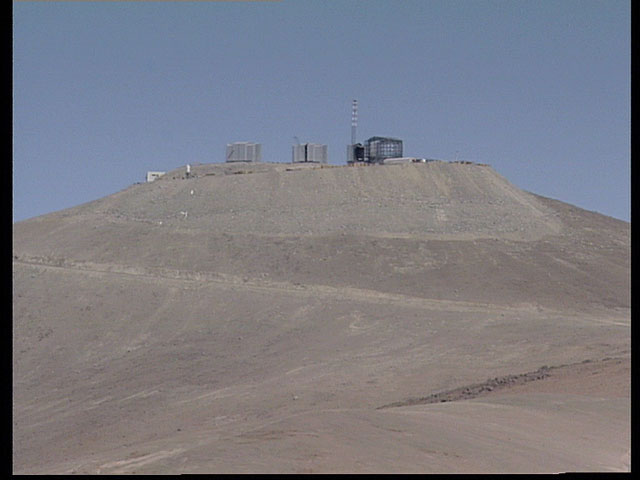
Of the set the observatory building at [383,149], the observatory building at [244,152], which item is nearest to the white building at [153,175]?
the observatory building at [244,152]

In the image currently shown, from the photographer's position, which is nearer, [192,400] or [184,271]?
[192,400]

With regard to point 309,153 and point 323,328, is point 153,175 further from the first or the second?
point 323,328

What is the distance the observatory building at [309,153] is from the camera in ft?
251

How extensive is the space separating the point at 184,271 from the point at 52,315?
8.81 m

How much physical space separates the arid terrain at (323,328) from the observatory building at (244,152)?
278 inches

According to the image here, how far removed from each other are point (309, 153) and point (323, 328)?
43232 mm

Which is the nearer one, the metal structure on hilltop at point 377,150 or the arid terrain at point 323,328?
the arid terrain at point 323,328

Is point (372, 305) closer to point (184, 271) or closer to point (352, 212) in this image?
point (184, 271)

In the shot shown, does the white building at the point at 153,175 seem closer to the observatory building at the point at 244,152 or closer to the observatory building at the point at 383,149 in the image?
the observatory building at the point at 244,152

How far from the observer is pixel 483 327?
107ft

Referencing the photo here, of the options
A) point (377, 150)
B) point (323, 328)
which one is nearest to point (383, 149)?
point (377, 150)

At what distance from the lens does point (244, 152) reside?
252 ft
